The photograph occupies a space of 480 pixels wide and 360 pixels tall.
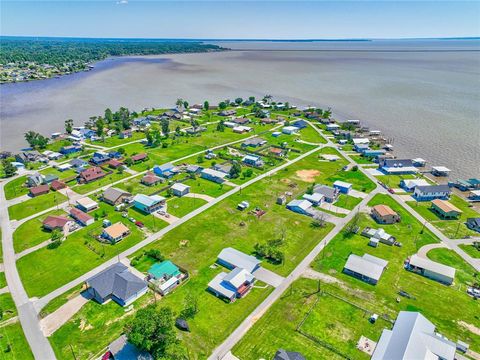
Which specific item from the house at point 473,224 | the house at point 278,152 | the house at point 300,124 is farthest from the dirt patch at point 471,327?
the house at point 300,124

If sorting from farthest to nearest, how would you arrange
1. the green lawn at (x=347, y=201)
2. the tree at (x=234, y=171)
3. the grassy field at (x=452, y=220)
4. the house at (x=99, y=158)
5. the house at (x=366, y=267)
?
the house at (x=99, y=158) < the tree at (x=234, y=171) < the green lawn at (x=347, y=201) < the grassy field at (x=452, y=220) < the house at (x=366, y=267)

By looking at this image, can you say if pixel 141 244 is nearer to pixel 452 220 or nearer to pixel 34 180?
pixel 34 180

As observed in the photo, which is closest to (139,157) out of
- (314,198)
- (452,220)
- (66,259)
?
(66,259)

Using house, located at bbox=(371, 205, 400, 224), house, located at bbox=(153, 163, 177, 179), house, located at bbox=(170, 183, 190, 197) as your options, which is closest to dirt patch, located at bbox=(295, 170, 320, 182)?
house, located at bbox=(371, 205, 400, 224)

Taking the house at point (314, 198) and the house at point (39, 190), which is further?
the house at point (39, 190)

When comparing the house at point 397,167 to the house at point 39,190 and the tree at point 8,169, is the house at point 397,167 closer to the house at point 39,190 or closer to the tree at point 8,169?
the house at point 39,190

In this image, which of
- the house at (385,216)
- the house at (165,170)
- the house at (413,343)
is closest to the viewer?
the house at (413,343)
